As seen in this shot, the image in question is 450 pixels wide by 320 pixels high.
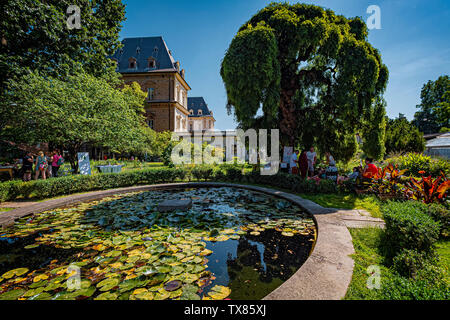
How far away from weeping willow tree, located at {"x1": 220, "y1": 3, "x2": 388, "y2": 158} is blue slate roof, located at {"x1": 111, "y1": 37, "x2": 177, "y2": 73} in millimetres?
25781

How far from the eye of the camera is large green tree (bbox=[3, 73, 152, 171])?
8.20 meters

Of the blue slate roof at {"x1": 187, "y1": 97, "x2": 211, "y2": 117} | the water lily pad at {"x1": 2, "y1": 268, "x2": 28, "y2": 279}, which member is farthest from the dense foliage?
the blue slate roof at {"x1": 187, "y1": 97, "x2": 211, "y2": 117}

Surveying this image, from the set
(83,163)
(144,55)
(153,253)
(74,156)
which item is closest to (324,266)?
(153,253)

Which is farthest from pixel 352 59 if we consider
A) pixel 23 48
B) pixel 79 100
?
pixel 23 48

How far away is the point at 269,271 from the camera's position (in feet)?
8.63

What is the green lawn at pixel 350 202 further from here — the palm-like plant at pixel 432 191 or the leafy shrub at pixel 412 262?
the leafy shrub at pixel 412 262

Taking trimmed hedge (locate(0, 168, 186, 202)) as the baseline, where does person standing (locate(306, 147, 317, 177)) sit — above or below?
above

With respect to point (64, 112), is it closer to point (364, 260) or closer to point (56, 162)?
point (56, 162)

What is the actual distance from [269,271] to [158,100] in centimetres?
3258

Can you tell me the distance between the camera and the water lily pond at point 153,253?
7.36 ft

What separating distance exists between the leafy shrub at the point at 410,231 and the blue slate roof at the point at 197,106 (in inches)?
2084

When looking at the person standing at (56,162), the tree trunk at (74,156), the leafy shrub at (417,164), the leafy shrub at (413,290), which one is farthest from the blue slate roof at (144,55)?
the leafy shrub at (413,290)

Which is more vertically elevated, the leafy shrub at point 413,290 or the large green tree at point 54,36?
the large green tree at point 54,36

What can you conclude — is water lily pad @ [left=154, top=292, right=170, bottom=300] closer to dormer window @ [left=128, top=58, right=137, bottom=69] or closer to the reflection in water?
the reflection in water
